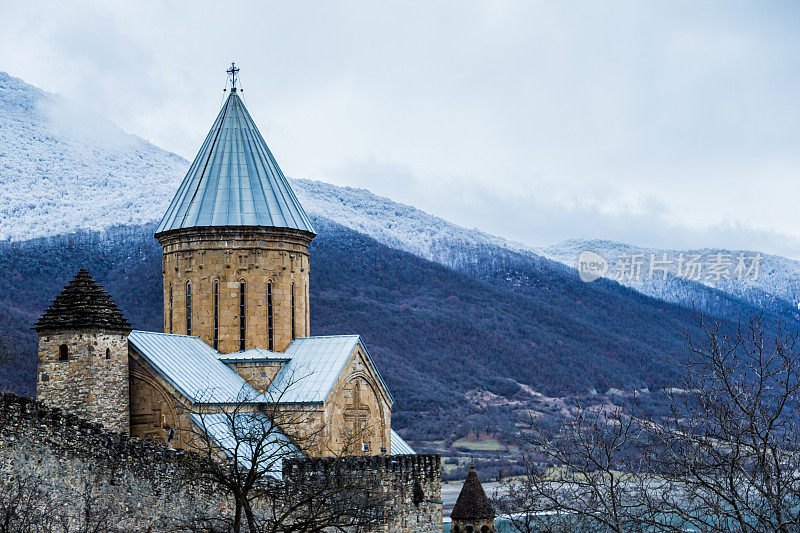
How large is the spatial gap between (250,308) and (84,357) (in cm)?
564

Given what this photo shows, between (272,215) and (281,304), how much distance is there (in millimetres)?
1893

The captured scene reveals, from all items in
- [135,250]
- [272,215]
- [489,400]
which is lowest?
[489,400]

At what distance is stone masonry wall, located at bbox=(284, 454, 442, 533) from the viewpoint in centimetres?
1712

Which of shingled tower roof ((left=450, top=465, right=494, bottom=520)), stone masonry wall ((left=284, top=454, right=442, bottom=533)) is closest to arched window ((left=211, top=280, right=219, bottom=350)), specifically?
shingled tower roof ((left=450, top=465, right=494, bottom=520))

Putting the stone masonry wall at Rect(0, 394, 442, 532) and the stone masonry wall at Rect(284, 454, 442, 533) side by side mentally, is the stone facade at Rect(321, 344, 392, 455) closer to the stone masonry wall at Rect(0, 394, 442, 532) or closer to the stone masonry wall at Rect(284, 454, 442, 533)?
the stone masonry wall at Rect(284, 454, 442, 533)

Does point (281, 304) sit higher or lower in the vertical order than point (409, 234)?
lower

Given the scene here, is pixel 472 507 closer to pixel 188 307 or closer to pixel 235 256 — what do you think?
pixel 235 256

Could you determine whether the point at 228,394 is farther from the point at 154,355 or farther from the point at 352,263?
the point at 352,263

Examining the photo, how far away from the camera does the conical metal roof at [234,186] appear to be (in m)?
23.0

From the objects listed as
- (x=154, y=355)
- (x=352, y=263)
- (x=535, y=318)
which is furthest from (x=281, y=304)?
(x=535, y=318)

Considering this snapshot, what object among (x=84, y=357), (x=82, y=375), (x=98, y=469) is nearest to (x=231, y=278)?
(x=84, y=357)

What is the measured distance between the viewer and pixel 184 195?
77.6 ft

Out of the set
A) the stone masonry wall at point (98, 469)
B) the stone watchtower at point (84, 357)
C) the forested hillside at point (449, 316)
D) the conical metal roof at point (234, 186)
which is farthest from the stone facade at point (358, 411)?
the forested hillside at point (449, 316)

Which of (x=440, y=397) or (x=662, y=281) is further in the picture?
(x=662, y=281)
